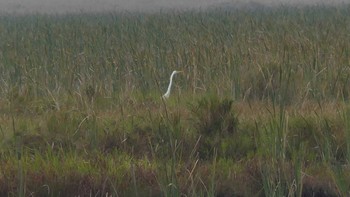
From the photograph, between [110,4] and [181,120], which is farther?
[110,4]

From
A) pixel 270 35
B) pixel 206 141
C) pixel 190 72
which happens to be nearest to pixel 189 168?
pixel 206 141

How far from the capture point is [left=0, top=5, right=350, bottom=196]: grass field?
4.72 metres

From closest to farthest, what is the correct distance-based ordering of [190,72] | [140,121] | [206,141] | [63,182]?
[63,182] < [206,141] < [140,121] < [190,72]

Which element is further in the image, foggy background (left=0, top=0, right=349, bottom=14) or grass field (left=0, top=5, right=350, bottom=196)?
foggy background (left=0, top=0, right=349, bottom=14)

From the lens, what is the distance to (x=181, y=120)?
5.87 meters

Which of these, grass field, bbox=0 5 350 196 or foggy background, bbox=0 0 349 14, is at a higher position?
grass field, bbox=0 5 350 196

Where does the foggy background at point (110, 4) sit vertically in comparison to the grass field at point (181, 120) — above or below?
below

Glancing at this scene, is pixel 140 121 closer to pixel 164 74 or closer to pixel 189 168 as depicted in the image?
pixel 189 168

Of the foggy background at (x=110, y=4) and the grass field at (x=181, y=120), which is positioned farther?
the foggy background at (x=110, y=4)

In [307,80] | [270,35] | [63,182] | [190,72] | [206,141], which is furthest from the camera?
[270,35]

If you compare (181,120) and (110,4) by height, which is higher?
(181,120)

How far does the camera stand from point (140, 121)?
588 cm

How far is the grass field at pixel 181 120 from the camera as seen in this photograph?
472cm

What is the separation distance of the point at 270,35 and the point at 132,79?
106 inches
